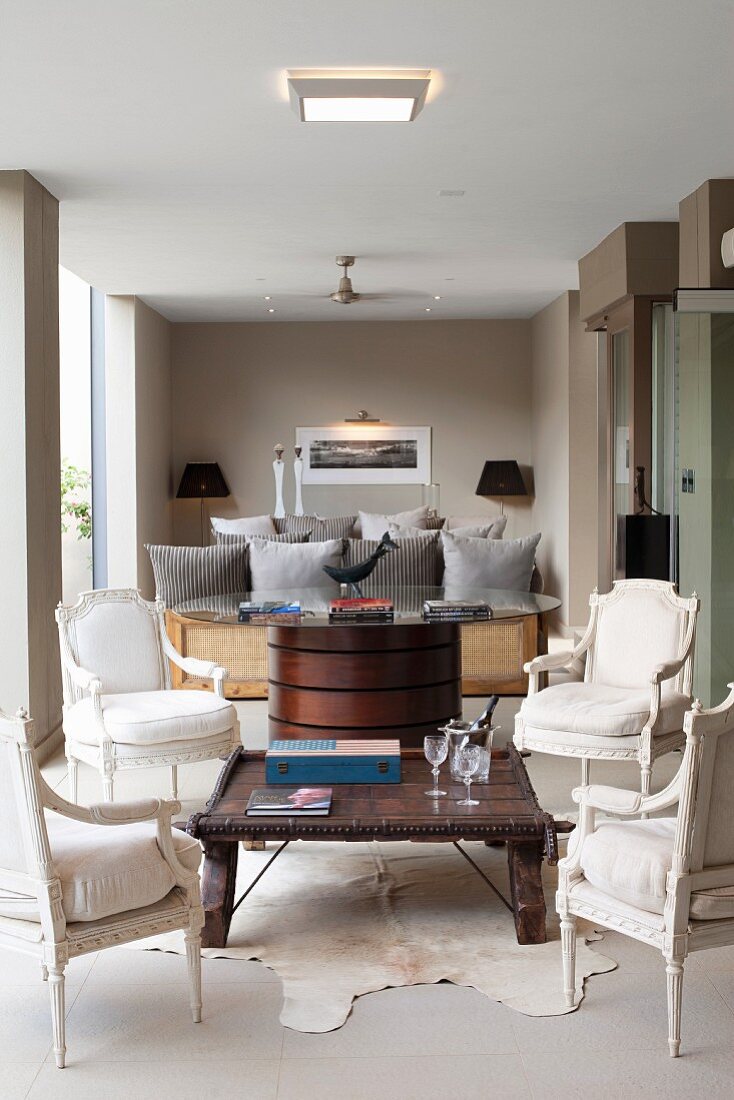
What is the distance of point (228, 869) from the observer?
3270 mm

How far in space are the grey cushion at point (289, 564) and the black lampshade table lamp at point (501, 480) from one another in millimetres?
4186

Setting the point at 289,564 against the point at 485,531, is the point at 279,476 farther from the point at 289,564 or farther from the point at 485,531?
the point at 289,564

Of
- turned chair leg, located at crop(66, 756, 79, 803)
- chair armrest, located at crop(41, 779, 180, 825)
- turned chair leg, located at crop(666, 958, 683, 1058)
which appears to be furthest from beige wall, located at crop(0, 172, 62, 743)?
turned chair leg, located at crop(666, 958, 683, 1058)

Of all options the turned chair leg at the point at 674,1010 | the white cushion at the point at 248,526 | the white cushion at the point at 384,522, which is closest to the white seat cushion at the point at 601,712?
the turned chair leg at the point at 674,1010

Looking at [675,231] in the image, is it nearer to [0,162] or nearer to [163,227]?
[163,227]

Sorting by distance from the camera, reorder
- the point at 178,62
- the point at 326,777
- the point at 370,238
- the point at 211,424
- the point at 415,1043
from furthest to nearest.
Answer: the point at 211,424
the point at 370,238
the point at 178,62
the point at 326,777
the point at 415,1043

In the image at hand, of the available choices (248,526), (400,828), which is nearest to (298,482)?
(248,526)

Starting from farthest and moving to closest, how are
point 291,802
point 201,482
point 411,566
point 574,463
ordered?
point 201,482 < point 574,463 < point 411,566 < point 291,802

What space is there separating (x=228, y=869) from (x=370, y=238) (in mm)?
4739

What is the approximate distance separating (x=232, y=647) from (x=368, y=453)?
16.0ft

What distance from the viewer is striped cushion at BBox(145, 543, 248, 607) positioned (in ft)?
21.7

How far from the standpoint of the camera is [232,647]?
6566 millimetres

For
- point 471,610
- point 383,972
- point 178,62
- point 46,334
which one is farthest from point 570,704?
point 46,334

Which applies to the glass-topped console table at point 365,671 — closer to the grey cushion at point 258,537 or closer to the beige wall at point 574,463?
the grey cushion at point 258,537
